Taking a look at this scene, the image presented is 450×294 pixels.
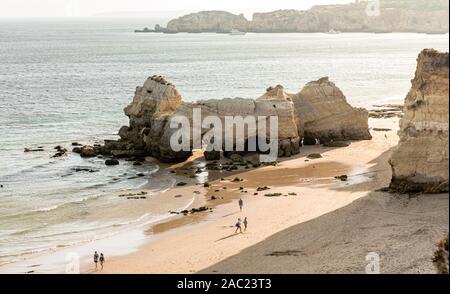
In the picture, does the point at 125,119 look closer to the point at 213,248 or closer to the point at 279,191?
the point at 279,191

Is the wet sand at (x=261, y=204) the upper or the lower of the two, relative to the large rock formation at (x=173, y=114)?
lower

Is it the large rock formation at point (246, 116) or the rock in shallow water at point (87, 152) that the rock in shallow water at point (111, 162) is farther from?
the rock in shallow water at point (87, 152)

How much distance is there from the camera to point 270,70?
4579 inches

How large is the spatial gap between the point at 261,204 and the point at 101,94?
54.3m

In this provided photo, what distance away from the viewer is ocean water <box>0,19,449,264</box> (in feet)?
112

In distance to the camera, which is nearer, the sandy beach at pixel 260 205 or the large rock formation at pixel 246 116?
the sandy beach at pixel 260 205

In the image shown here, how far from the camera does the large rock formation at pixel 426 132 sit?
29516mm

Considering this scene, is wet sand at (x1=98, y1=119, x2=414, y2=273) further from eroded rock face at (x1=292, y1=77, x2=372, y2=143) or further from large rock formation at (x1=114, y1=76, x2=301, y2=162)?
large rock formation at (x1=114, y1=76, x2=301, y2=162)

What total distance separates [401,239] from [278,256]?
4792 millimetres

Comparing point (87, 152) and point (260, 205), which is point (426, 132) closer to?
point (260, 205)

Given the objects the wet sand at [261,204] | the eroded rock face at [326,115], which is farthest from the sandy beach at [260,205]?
the eroded rock face at [326,115]

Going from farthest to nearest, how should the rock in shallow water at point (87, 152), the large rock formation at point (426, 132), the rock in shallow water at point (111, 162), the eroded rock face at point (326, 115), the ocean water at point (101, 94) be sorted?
the eroded rock face at point (326, 115) → the rock in shallow water at point (87, 152) → the rock in shallow water at point (111, 162) → the ocean water at point (101, 94) → the large rock formation at point (426, 132)

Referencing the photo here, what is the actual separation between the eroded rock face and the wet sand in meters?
1.37

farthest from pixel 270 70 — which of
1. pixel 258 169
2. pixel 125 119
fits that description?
pixel 258 169
